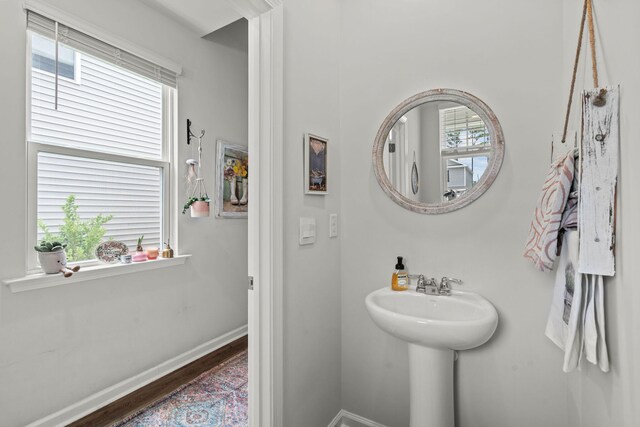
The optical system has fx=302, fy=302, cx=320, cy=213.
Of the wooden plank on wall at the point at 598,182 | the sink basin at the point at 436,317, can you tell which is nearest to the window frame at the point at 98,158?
the sink basin at the point at 436,317

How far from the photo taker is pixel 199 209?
238cm

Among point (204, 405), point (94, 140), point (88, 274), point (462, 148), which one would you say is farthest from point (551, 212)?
point (94, 140)

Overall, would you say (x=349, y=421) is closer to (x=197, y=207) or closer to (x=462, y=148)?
(x=462, y=148)

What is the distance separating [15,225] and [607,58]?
2.57m

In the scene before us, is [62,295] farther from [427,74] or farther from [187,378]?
[427,74]

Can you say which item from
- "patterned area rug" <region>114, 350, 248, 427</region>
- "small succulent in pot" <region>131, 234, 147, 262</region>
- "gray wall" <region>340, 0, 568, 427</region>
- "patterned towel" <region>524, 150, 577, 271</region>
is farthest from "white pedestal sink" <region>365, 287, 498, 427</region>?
"small succulent in pot" <region>131, 234, 147, 262</region>

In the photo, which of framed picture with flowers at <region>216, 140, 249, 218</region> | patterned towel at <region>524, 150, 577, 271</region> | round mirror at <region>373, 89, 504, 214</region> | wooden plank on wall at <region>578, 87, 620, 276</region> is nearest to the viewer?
wooden plank on wall at <region>578, 87, 620, 276</region>

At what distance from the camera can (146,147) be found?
227cm

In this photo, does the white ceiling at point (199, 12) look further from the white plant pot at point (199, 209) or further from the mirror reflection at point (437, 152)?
the mirror reflection at point (437, 152)

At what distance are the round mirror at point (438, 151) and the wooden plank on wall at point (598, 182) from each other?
48 cm

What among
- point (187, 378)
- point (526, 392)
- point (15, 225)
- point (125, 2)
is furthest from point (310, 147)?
point (187, 378)

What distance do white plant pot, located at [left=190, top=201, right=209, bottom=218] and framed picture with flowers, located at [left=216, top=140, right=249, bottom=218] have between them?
0.31 metres

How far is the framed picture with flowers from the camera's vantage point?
2.72 metres

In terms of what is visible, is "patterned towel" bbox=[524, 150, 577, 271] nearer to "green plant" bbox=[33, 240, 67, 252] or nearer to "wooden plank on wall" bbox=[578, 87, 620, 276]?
"wooden plank on wall" bbox=[578, 87, 620, 276]
